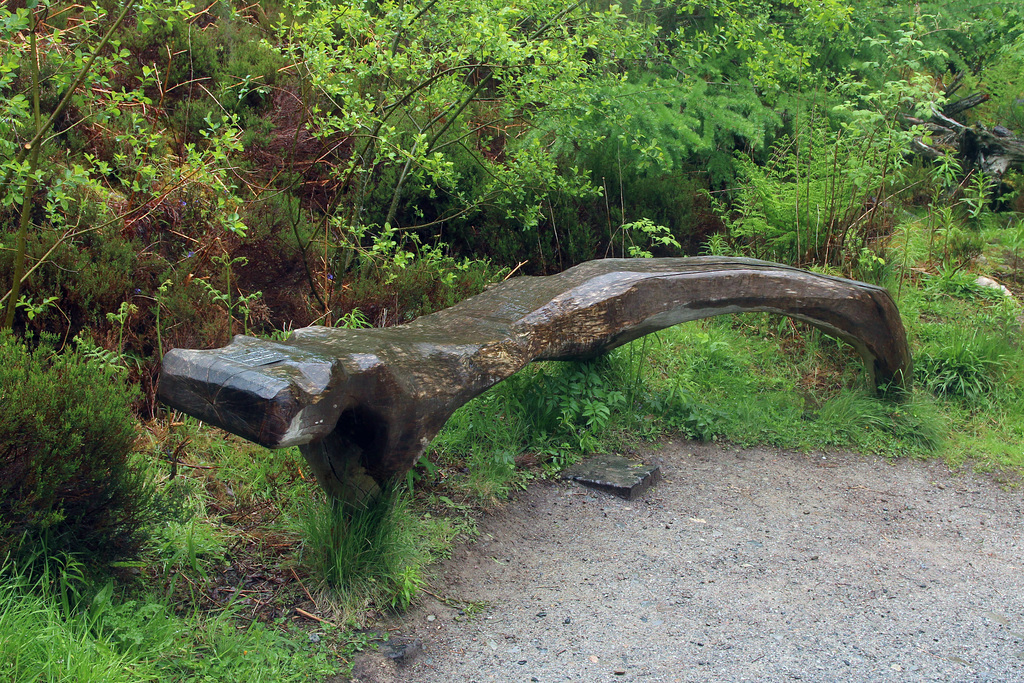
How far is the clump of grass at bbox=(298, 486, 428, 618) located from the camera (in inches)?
128

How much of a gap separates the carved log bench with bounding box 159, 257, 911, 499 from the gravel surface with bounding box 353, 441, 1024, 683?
2.53ft

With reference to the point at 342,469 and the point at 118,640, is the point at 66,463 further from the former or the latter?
the point at 342,469

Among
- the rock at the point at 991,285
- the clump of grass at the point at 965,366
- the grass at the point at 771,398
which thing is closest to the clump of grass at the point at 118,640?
the grass at the point at 771,398

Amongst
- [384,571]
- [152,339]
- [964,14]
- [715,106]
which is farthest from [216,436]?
[964,14]

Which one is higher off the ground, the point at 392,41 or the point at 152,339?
the point at 392,41

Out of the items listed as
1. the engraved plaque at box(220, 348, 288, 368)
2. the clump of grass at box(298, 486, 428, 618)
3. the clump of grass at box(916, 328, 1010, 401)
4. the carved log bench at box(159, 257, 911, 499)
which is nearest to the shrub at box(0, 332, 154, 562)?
the carved log bench at box(159, 257, 911, 499)

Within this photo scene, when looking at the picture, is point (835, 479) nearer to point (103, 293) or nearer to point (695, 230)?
point (695, 230)

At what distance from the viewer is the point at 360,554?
329cm

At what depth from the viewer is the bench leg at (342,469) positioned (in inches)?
128

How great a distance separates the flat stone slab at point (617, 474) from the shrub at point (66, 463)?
233 cm

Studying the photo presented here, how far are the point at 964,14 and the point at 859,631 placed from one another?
22.2 ft

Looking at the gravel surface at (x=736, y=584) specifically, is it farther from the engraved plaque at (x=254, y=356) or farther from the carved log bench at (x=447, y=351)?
the engraved plaque at (x=254, y=356)

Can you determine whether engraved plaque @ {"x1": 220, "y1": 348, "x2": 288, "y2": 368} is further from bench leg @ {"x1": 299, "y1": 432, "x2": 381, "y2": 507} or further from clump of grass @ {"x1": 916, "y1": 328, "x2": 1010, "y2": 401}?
clump of grass @ {"x1": 916, "y1": 328, "x2": 1010, "y2": 401}

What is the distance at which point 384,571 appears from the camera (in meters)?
3.30
